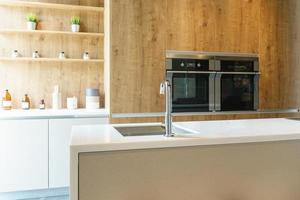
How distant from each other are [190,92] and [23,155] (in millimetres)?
1927

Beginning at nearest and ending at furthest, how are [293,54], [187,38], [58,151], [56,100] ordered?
1. [58,151]
2. [187,38]
3. [56,100]
4. [293,54]

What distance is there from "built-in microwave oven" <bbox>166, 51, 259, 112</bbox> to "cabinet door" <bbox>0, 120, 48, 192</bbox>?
1.49m

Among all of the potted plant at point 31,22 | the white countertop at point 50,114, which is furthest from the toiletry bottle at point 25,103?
the potted plant at point 31,22

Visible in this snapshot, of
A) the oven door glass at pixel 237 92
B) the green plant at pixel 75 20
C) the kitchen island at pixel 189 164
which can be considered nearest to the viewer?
the kitchen island at pixel 189 164

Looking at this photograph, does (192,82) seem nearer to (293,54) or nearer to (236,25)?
(236,25)

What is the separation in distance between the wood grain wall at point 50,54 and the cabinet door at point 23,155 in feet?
2.18

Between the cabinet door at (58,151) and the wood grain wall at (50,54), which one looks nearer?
the cabinet door at (58,151)

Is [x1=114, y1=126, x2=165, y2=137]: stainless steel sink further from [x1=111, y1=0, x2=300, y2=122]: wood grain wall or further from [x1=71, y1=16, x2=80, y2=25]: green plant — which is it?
[x1=71, y1=16, x2=80, y2=25]: green plant

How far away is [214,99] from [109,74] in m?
1.26

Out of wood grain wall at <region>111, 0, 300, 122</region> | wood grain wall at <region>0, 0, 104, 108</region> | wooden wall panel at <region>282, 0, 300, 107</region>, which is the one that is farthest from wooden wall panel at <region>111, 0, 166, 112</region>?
wooden wall panel at <region>282, 0, 300, 107</region>

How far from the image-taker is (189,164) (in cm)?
158

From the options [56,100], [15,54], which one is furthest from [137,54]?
[15,54]

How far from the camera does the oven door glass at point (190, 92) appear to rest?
3252mm

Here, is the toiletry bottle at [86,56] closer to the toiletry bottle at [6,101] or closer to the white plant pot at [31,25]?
the white plant pot at [31,25]
